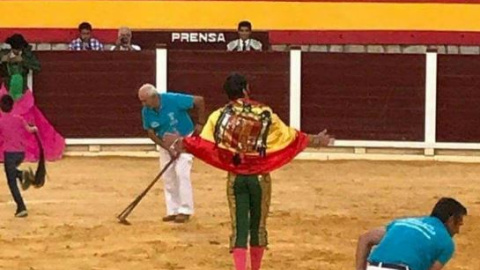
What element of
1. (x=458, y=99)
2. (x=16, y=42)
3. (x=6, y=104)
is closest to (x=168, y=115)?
(x=6, y=104)

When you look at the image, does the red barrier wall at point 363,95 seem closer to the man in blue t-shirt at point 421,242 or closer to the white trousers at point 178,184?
the white trousers at point 178,184

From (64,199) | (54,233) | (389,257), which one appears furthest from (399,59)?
(389,257)

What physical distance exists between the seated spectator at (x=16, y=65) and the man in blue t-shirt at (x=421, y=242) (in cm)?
867

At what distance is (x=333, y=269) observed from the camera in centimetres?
831

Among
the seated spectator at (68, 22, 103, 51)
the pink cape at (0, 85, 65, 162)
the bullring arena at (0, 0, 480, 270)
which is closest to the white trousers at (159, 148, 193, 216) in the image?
the bullring arena at (0, 0, 480, 270)

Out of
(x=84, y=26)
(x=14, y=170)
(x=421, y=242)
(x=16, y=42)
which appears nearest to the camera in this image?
(x=421, y=242)

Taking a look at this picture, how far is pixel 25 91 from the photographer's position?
14047 millimetres

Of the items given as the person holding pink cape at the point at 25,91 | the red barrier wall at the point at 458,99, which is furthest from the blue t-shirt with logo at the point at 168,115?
the red barrier wall at the point at 458,99

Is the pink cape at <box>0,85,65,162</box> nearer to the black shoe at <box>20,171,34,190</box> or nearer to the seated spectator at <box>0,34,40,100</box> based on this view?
the seated spectator at <box>0,34,40,100</box>

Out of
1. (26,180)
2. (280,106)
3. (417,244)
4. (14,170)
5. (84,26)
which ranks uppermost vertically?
(84,26)

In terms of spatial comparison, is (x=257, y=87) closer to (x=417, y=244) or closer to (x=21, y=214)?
(x=21, y=214)

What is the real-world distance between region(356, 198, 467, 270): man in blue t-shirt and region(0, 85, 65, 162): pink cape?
8431 millimetres

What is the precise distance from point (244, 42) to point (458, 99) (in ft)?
7.80

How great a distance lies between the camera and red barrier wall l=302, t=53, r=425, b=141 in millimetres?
15031
